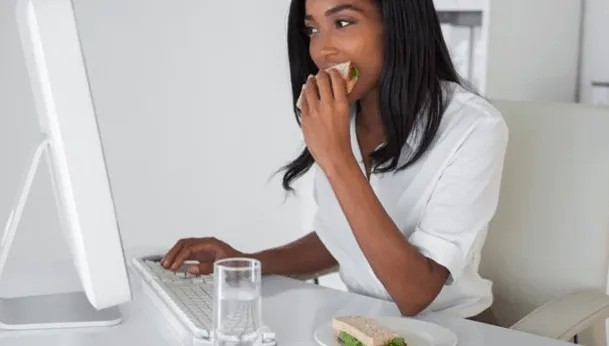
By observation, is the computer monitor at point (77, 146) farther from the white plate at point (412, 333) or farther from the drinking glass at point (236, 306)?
the white plate at point (412, 333)

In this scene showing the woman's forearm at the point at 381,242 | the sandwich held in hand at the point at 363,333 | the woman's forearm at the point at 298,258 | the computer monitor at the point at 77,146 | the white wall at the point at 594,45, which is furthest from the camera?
the white wall at the point at 594,45

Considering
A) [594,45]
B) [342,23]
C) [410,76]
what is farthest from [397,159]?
[594,45]

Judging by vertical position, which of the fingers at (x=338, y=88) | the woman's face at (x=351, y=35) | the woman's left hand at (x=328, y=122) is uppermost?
the woman's face at (x=351, y=35)

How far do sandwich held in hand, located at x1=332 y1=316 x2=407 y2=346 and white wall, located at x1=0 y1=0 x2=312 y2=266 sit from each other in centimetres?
187

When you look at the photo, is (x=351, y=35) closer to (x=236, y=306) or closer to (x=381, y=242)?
(x=381, y=242)

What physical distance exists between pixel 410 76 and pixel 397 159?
0.15 m

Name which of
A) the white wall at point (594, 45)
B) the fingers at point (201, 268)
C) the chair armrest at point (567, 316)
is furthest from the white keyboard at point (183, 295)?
the white wall at point (594, 45)

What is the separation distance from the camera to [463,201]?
1448 millimetres

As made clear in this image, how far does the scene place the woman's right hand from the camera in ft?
5.08

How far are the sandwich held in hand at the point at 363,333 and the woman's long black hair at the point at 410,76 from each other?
0.45 m

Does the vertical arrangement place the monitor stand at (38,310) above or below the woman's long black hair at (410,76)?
below

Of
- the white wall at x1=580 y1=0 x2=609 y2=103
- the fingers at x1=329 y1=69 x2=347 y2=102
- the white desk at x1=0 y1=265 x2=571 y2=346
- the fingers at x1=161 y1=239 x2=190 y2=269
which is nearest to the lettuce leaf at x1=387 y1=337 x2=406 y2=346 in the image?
the white desk at x1=0 y1=265 x2=571 y2=346

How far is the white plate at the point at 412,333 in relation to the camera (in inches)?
45.3

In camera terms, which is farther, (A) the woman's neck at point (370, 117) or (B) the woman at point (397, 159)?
(A) the woman's neck at point (370, 117)
